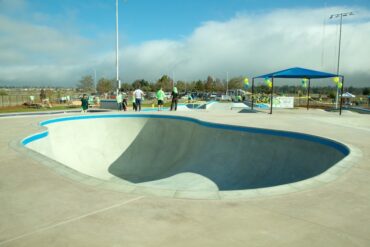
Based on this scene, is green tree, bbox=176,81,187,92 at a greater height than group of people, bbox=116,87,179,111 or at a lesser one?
greater

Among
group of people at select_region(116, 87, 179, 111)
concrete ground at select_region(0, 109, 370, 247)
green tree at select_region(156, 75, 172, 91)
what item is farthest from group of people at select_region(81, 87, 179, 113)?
green tree at select_region(156, 75, 172, 91)

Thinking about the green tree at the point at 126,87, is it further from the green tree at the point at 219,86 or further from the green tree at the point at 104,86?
the green tree at the point at 219,86

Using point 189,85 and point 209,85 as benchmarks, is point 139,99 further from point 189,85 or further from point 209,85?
point 189,85

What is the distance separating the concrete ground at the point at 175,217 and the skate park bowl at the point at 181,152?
56 centimetres

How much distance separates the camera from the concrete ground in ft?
8.63

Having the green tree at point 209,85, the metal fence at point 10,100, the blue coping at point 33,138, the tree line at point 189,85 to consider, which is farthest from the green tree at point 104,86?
the blue coping at point 33,138

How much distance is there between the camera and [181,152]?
1100 centimetres

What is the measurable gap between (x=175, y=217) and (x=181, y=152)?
7911mm

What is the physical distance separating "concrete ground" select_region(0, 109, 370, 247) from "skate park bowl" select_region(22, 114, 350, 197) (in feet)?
1.82

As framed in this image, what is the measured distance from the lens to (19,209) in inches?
130

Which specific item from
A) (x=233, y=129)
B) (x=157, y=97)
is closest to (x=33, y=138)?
(x=233, y=129)

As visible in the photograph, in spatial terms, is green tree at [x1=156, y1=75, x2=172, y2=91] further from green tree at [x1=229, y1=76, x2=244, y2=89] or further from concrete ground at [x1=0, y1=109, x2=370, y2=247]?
→ concrete ground at [x1=0, y1=109, x2=370, y2=247]

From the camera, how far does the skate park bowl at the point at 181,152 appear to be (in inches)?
270

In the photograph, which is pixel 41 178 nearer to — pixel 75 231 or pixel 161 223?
pixel 75 231
